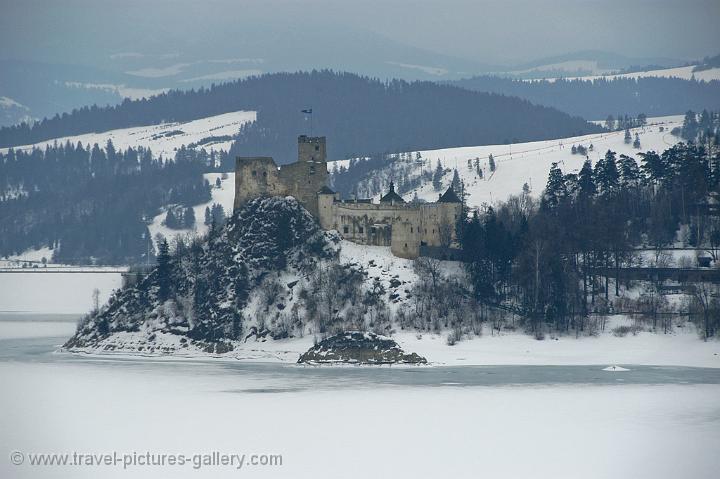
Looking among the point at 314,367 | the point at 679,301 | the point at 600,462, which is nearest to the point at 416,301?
the point at 314,367

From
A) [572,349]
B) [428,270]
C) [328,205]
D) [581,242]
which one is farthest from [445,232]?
[572,349]

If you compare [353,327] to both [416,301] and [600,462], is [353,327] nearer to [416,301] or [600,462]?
[416,301]

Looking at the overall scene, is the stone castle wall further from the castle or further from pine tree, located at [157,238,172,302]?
pine tree, located at [157,238,172,302]

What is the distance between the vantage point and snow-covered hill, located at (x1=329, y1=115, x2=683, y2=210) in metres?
156

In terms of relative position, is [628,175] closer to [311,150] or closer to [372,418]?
[311,150]

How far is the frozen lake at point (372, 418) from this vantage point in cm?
5931

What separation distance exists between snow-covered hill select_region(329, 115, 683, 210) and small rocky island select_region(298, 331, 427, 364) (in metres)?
57.6

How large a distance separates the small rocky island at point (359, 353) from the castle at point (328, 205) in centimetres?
1114

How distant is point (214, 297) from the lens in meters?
97.4

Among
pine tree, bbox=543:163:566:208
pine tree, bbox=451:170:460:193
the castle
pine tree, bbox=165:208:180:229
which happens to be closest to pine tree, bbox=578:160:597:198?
pine tree, bbox=543:163:566:208

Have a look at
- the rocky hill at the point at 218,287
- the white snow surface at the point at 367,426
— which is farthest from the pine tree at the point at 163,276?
the white snow surface at the point at 367,426

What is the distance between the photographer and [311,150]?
101 metres

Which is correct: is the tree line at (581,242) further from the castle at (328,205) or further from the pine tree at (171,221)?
the pine tree at (171,221)

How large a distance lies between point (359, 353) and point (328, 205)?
14051 mm
